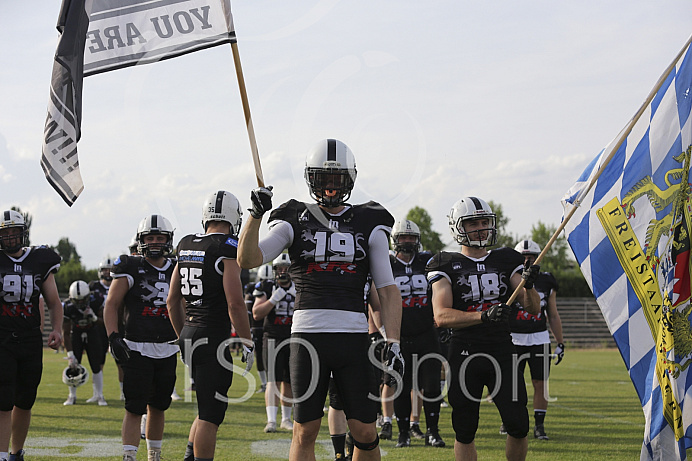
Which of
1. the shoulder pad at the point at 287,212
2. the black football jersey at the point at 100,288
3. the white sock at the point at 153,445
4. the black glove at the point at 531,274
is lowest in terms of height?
the white sock at the point at 153,445

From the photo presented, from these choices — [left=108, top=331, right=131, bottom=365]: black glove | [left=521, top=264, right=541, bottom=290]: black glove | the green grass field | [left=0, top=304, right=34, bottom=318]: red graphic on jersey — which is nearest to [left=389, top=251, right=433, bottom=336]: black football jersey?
A: the green grass field

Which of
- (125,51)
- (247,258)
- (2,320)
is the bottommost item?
(2,320)

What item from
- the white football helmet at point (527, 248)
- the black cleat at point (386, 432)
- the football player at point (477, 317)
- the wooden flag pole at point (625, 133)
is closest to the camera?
the wooden flag pole at point (625, 133)

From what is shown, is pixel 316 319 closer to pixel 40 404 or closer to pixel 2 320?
pixel 2 320

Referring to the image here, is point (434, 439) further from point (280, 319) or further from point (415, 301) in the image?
point (280, 319)

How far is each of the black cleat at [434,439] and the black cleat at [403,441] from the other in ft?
0.72

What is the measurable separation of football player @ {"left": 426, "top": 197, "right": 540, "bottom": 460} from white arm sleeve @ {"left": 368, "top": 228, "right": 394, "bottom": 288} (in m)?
1.22

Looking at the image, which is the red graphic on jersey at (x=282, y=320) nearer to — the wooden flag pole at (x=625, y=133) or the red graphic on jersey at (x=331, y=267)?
the wooden flag pole at (x=625, y=133)

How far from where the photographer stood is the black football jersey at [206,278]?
233 inches

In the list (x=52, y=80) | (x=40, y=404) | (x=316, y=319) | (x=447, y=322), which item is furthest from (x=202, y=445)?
(x=40, y=404)

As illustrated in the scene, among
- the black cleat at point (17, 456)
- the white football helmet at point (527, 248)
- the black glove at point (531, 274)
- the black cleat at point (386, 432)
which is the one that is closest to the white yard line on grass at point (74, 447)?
the black cleat at point (17, 456)

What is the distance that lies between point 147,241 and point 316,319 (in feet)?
A: 9.01

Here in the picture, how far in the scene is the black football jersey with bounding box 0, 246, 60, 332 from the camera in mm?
6730

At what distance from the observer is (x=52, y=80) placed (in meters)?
4.77
